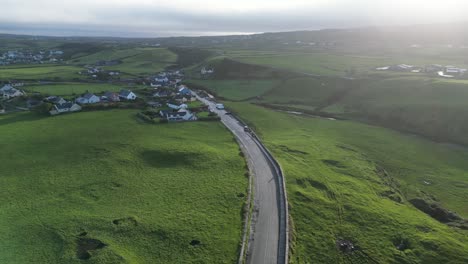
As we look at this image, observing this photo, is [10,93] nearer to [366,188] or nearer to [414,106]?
[366,188]

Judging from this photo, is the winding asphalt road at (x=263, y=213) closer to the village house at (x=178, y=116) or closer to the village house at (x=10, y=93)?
the village house at (x=178, y=116)

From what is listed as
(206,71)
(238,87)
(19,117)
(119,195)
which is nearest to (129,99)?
(19,117)

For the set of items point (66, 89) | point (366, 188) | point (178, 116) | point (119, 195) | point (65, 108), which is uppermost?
point (66, 89)

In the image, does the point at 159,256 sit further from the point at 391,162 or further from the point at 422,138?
the point at 422,138

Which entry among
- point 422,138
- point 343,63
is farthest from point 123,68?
point 422,138

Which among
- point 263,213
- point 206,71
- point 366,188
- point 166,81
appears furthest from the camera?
point 206,71

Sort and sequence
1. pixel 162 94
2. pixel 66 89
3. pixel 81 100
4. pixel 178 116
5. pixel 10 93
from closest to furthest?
pixel 178 116
pixel 81 100
pixel 10 93
pixel 162 94
pixel 66 89

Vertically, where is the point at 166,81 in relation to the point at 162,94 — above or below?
above

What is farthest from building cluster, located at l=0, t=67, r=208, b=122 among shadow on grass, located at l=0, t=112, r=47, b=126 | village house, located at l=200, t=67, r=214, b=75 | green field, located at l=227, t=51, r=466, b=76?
green field, located at l=227, t=51, r=466, b=76
